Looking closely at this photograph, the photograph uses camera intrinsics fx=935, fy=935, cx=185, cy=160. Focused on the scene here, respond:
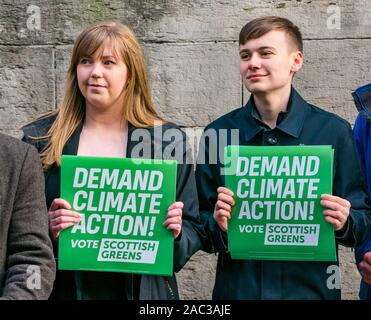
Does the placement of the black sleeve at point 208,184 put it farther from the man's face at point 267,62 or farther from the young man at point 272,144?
the man's face at point 267,62

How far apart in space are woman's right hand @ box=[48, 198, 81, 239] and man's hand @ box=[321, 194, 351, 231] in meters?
1.05

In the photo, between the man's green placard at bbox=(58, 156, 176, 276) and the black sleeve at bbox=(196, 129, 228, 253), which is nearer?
the man's green placard at bbox=(58, 156, 176, 276)

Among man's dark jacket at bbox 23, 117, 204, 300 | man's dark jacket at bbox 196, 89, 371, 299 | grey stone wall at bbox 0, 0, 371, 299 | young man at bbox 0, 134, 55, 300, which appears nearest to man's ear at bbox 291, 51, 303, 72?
man's dark jacket at bbox 196, 89, 371, 299

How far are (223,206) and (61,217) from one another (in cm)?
68

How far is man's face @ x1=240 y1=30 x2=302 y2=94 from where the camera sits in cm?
413

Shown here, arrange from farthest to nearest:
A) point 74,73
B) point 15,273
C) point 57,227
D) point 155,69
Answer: point 155,69
point 74,73
point 57,227
point 15,273

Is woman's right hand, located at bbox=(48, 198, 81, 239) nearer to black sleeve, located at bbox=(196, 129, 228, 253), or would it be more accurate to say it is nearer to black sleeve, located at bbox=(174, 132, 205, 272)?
black sleeve, located at bbox=(174, 132, 205, 272)

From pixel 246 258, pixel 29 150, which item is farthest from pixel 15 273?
→ pixel 246 258

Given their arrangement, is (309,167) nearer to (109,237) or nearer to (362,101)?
(362,101)

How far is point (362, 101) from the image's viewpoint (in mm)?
4254

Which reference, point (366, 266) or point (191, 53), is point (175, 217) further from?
point (191, 53)

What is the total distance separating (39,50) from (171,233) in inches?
94.3

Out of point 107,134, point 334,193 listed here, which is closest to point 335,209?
point 334,193

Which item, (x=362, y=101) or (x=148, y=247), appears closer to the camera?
(x=148, y=247)
